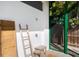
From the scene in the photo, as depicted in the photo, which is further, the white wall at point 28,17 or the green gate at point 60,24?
the green gate at point 60,24

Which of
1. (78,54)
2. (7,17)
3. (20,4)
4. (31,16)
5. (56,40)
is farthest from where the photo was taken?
(56,40)

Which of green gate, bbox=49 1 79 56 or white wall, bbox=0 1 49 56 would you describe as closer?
white wall, bbox=0 1 49 56

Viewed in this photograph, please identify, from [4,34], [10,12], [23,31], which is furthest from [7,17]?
[23,31]

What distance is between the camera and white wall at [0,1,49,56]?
461 centimetres

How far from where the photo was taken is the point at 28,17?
6191mm

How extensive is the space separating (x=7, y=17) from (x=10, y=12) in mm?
251

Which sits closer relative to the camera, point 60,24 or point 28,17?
point 28,17

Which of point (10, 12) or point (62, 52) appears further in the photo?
point (62, 52)

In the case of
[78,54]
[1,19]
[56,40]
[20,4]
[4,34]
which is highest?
[20,4]

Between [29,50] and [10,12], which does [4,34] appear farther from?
[29,50]

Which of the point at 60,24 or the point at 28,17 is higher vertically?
the point at 28,17

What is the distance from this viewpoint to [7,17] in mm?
4559

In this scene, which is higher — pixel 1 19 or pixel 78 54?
pixel 1 19

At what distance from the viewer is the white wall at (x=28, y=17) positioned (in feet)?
15.1
